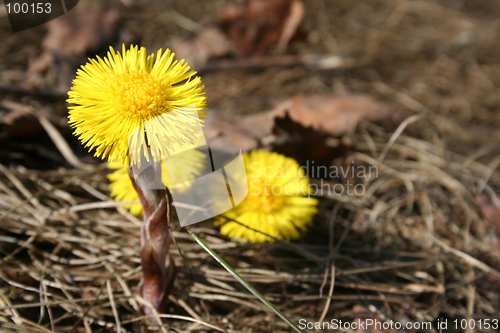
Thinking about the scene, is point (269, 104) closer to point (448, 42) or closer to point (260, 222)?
point (260, 222)

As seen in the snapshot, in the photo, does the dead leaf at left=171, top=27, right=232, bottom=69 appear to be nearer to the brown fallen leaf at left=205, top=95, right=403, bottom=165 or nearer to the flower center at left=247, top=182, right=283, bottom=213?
the brown fallen leaf at left=205, top=95, right=403, bottom=165

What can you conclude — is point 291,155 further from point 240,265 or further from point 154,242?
point 154,242

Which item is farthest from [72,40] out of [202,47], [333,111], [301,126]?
[333,111]

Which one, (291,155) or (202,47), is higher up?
(202,47)

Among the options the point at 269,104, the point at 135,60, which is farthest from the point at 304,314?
the point at 269,104

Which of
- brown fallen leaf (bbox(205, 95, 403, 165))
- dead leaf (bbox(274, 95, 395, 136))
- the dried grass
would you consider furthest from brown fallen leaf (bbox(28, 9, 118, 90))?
dead leaf (bbox(274, 95, 395, 136))

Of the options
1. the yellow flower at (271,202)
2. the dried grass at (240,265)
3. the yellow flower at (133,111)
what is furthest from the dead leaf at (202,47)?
the yellow flower at (133,111)

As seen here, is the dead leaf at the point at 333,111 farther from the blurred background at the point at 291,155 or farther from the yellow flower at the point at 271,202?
the yellow flower at the point at 271,202
